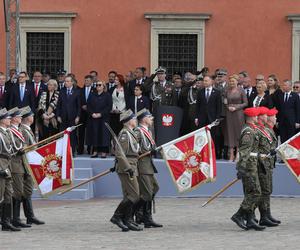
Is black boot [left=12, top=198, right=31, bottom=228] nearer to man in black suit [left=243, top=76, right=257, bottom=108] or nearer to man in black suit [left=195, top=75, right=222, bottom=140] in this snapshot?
man in black suit [left=195, top=75, right=222, bottom=140]

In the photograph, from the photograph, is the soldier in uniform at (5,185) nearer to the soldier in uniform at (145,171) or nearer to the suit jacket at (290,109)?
the soldier in uniform at (145,171)

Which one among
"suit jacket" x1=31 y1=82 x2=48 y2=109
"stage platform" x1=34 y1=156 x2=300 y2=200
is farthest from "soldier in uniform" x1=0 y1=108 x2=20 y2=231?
"suit jacket" x1=31 y1=82 x2=48 y2=109

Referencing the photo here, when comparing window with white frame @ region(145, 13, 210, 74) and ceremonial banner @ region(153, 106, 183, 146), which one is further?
window with white frame @ region(145, 13, 210, 74)

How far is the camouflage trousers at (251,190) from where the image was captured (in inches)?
773

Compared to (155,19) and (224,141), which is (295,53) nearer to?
(155,19)

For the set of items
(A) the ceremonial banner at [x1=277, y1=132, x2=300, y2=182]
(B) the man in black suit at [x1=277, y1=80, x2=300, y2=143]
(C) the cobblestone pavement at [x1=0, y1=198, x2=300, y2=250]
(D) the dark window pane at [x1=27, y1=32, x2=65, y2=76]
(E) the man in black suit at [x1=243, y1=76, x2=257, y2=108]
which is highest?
(D) the dark window pane at [x1=27, y1=32, x2=65, y2=76]

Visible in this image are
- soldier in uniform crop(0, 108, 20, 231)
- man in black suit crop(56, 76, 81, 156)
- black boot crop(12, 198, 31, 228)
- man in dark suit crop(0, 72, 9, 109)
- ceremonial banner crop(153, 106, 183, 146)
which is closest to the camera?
soldier in uniform crop(0, 108, 20, 231)

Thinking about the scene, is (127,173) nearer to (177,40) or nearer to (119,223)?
(119,223)

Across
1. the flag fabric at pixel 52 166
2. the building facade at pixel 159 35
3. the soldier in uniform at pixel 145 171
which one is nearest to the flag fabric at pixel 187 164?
the soldier in uniform at pixel 145 171

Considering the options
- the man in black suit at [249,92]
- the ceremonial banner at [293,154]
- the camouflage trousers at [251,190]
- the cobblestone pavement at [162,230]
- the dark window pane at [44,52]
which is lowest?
the cobblestone pavement at [162,230]

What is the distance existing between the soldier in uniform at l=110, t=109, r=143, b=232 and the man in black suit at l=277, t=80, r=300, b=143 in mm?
6028

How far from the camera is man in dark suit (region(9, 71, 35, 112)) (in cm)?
2647

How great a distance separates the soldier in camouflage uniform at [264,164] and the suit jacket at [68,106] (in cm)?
700

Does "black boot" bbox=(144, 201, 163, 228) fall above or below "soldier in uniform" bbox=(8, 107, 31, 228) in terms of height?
below
